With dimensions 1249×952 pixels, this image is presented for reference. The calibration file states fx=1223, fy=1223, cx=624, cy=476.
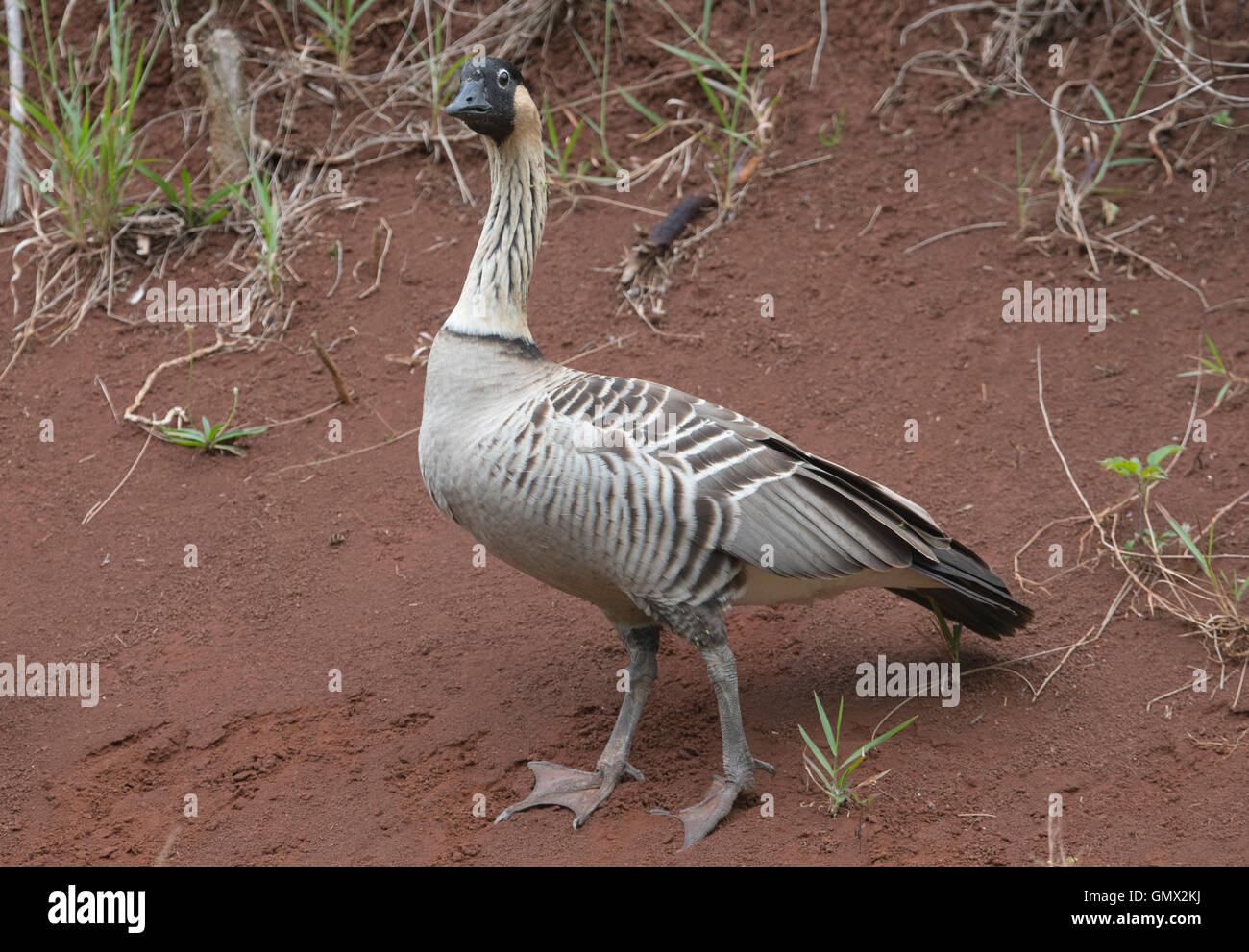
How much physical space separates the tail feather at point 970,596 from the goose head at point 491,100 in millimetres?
2385

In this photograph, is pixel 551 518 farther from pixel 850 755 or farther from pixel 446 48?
pixel 446 48

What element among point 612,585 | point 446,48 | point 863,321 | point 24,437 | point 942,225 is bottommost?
point 612,585

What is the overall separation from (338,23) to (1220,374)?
6.27 metres

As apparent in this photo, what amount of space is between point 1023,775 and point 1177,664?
955mm

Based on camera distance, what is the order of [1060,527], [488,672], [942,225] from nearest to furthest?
[488,672], [1060,527], [942,225]

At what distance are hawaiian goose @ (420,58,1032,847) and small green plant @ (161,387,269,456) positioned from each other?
2394 millimetres

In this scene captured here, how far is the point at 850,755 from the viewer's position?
4750 millimetres

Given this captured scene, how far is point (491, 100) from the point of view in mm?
4762

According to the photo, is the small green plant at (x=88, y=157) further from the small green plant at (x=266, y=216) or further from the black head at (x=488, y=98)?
the black head at (x=488, y=98)

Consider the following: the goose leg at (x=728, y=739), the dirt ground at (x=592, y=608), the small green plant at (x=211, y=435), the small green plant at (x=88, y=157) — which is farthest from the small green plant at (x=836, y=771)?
the small green plant at (x=88, y=157)

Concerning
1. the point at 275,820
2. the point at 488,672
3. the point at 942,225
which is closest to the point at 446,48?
the point at 942,225

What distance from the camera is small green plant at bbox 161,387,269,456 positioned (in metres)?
6.67

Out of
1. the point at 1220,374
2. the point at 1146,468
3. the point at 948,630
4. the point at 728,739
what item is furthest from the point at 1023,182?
the point at 728,739

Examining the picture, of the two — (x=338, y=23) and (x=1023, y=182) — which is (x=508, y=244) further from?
(x=338, y=23)
